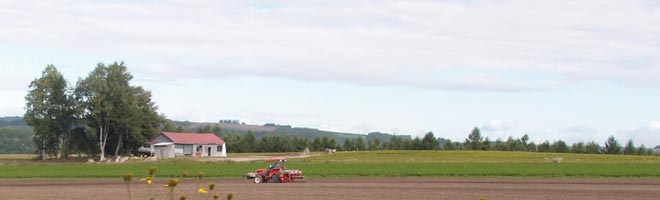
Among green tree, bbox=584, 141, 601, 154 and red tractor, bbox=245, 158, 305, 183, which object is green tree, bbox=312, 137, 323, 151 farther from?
red tractor, bbox=245, 158, 305, 183

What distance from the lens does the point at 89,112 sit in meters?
98.2

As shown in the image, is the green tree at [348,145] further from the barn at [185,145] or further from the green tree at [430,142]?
the barn at [185,145]

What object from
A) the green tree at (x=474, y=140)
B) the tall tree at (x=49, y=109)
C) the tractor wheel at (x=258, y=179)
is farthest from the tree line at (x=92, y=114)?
the tractor wheel at (x=258, y=179)

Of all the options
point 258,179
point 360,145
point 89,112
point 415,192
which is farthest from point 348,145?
point 415,192

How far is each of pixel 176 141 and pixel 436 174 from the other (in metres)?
64.9

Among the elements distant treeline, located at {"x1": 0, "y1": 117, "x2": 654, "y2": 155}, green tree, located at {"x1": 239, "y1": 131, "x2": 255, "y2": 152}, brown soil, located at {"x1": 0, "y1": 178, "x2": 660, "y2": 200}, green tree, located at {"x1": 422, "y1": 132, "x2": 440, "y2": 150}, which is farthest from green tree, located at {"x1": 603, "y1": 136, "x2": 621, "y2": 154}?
brown soil, located at {"x1": 0, "y1": 178, "x2": 660, "y2": 200}

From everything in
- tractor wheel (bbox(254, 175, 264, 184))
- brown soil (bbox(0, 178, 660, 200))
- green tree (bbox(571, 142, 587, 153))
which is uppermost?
green tree (bbox(571, 142, 587, 153))

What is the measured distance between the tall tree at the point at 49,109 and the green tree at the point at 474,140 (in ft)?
208

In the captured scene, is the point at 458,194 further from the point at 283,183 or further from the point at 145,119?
the point at 145,119

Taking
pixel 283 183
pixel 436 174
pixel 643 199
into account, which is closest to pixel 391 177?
pixel 436 174

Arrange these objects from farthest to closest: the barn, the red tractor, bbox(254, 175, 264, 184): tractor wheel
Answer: the barn, bbox(254, 175, 264, 184): tractor wheel, the red tractor

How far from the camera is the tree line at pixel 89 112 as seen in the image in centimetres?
9611

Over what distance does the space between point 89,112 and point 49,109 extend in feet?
15.2

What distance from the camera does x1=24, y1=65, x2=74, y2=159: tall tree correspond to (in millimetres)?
98000
